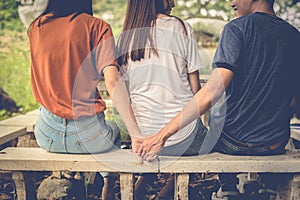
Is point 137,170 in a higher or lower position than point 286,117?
lower

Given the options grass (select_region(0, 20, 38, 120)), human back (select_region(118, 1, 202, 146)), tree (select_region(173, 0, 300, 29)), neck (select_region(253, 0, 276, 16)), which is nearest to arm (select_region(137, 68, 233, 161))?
human back (select_region(118, 1, 202, 146))

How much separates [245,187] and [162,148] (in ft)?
3.14

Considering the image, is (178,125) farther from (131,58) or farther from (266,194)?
(266,194)

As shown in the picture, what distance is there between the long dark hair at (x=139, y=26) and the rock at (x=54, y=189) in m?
1.00

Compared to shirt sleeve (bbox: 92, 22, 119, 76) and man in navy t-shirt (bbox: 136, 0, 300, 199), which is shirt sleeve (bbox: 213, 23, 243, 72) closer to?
man in navy t-shirt (bbox: 136, 0, 300, 199)

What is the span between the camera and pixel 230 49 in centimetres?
239

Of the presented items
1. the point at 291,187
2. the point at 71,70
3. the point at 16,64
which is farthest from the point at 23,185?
the point at 16,64

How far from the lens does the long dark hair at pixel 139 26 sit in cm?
255

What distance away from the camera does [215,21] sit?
7.30 meters

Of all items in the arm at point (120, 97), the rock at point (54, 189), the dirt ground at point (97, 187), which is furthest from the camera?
the dirt ground at point (97, 187)

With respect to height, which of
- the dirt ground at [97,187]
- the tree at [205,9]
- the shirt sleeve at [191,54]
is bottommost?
the dirt ground at [97,187]

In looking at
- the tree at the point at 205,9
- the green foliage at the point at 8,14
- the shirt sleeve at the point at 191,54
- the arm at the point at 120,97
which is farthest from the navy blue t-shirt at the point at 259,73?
the green foliage at the point at 8,14

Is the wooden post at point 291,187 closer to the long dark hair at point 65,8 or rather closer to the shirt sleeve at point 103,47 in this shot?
the shirt sleeve at point 103,47

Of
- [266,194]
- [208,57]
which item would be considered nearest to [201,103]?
[266,194]
